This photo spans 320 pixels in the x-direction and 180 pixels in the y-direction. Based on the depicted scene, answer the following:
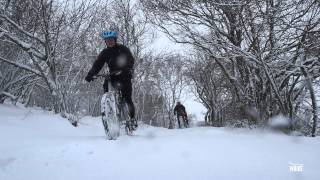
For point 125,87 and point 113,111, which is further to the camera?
point 125,87

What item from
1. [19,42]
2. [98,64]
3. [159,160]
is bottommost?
[159,160]

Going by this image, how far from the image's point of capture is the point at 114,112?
20.4ft

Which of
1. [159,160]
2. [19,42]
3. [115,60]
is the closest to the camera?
[159,160]

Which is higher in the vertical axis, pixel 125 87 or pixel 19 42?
pixel 19 42

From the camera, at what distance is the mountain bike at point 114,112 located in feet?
19.6

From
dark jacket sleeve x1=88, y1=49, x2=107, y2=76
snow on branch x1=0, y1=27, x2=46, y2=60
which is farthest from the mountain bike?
snow on branch x1=0, y1=27, x2=46, y2=60

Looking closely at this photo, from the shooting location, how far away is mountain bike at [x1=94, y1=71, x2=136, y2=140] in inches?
235

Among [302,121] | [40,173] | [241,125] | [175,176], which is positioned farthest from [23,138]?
[302,121]

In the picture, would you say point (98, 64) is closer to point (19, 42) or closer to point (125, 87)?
point (125, 87)

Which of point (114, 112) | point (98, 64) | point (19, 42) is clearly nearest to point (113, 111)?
point (114, 112)

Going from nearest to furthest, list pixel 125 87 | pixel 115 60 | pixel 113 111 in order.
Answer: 1. pixel 113 111
2. pixel 115 60
3. pixel 125 87

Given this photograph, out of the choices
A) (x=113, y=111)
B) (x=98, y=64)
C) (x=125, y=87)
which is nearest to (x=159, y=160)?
(x=113, y=111)

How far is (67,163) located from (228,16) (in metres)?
8.51

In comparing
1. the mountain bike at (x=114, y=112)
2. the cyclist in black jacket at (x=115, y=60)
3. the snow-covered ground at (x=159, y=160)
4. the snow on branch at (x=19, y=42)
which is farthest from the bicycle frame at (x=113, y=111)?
the snow on branch at (x=19, y=42)
